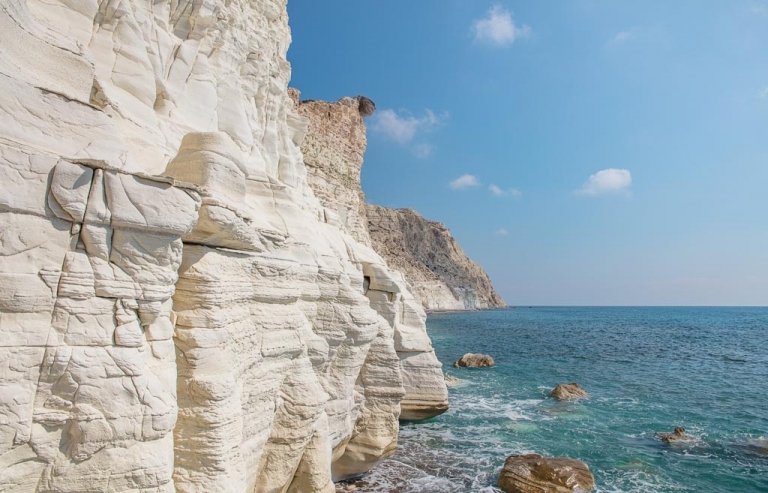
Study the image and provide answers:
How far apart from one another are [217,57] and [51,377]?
6826 millimetres

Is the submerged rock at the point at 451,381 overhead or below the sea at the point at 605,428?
overhead

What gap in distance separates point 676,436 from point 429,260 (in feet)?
351

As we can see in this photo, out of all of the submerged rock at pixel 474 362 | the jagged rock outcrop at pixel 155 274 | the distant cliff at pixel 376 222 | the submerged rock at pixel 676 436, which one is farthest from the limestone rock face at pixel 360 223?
the submerged rock at pixel 676 436

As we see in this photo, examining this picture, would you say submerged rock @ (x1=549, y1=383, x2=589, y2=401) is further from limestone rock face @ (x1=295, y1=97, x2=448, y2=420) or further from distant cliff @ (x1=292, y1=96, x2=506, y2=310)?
distant cliff @ (x1=292, y1=96, x2=506, y2=310)

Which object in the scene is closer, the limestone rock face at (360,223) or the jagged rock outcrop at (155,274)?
the jagged rock outcrop at (155,274)

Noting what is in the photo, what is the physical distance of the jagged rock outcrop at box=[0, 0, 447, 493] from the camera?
13.1 feet

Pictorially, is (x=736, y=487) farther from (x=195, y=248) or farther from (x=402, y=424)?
(x=195, y=248)

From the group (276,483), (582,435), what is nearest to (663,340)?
(582,435)

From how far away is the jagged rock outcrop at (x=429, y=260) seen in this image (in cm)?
9338

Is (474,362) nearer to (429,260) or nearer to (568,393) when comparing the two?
(568,393)

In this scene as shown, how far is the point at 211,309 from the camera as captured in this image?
→ 565cm

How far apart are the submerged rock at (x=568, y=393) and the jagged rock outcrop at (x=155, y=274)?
14.3m

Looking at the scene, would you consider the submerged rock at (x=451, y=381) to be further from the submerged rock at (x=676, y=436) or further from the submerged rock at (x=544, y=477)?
the submerged rock at (x=544, y=477)

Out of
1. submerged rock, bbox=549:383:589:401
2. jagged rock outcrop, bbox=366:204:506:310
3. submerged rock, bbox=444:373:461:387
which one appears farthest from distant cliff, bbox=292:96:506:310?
submerged rock, bbox=549:383:589:401
